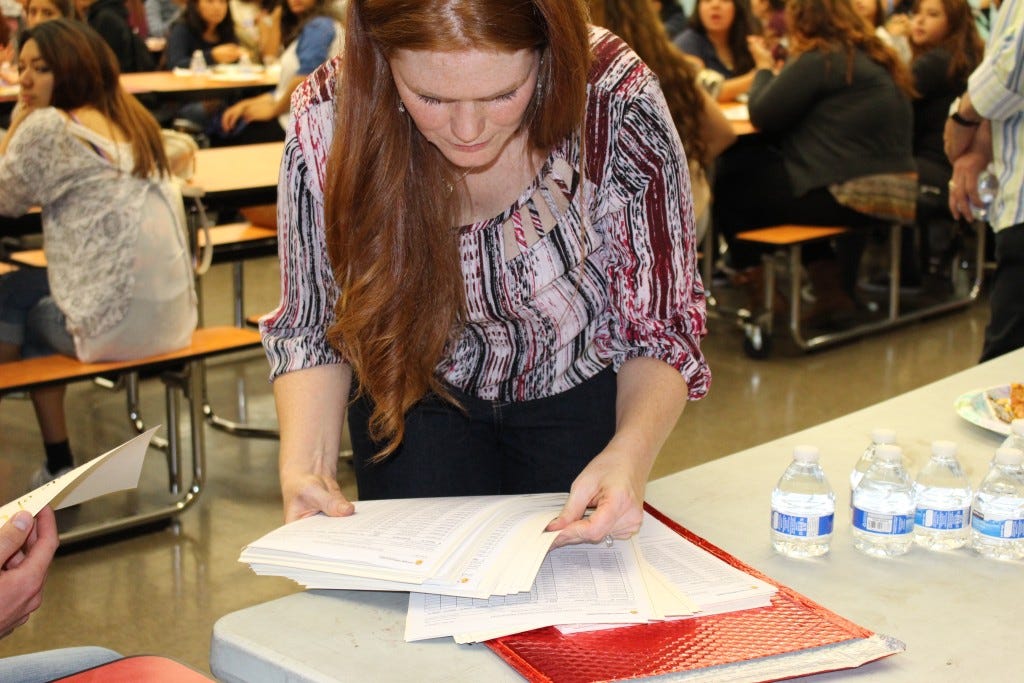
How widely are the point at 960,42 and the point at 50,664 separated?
5.00 meters

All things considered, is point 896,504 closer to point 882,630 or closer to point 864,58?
point 882,630

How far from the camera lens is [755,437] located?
13.2 ft

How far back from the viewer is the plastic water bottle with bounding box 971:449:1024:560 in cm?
139

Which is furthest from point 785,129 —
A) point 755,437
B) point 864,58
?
point 755,437

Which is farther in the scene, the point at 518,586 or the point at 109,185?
the point at 109,185

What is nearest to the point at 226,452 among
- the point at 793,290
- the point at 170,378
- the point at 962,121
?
the point at 170,378

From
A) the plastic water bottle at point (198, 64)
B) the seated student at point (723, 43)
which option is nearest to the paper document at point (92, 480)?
the seated student at point (723, 43)

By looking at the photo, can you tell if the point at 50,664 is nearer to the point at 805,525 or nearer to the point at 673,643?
the point at 673,643

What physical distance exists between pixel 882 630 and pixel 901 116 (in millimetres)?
4110

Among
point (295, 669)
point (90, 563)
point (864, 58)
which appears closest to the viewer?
point (295, 669)

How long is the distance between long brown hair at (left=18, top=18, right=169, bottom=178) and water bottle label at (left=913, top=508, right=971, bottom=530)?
2532 mm

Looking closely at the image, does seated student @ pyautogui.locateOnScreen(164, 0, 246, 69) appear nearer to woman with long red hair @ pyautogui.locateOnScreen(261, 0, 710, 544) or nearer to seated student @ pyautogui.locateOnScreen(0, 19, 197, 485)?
seated student @ pyautogui.locateOnScreen(0, 19, 197, 485)

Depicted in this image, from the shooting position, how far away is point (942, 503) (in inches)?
55.2

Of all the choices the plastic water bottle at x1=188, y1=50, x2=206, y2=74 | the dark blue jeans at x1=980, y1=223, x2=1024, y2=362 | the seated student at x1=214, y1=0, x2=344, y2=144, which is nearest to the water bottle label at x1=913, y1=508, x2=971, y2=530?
the dark blue jeans at x1=980, y1=223, x2=1024, y2=362
